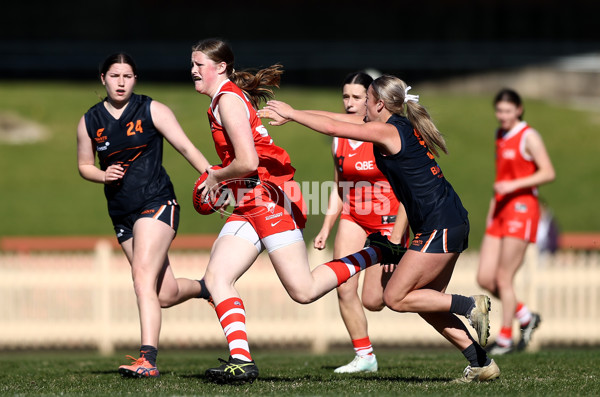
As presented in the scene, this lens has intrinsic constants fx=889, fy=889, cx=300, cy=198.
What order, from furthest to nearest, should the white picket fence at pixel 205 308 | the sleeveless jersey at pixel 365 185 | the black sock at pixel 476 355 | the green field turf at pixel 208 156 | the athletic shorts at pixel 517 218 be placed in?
the green field turf at pixel 208 156 → the white picket fence at pixel 205 308 → the athletic shorts at pixel 517 218 → the sleeveless jersey at pixel 365 185 → the black sock at pixel 476 355

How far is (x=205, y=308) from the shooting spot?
1219 cm

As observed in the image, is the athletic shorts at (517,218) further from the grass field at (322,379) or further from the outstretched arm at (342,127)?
the outstretched arm at (342,127)

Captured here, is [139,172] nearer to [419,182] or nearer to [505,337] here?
[419,182]

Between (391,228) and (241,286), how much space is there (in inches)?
205

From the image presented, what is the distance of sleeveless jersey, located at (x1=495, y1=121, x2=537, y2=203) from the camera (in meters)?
9.27

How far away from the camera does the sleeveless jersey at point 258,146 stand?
5984mm

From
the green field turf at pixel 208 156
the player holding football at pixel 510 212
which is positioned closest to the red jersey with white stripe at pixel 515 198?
the player holding football at pixel 510 212

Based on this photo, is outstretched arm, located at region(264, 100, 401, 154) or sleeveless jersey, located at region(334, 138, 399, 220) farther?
sleeveless jersey, located at region(334, 138, 399, 220)

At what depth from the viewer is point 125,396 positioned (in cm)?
546

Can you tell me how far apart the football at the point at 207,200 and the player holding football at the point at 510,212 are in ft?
12.8

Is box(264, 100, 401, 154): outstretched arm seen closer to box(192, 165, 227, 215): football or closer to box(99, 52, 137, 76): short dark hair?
box(192, 165, 227, 215): football

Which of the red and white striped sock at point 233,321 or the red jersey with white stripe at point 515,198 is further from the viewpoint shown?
the red jersey with white stripe at point 515,198

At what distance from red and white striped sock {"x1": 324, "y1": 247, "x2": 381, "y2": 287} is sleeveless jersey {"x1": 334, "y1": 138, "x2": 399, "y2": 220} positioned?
0.84 meters

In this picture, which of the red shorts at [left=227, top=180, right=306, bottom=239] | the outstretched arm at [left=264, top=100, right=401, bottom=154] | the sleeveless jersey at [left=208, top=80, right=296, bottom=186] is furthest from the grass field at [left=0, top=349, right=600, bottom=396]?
the outstretched arm at [left=264, top=100, right=401, bottom=154]
